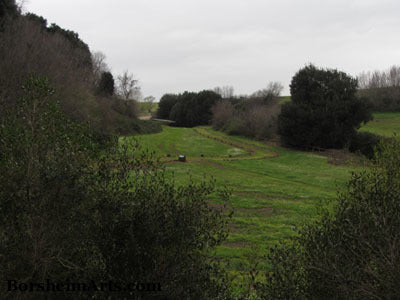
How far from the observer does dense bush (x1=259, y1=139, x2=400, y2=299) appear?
438 cm

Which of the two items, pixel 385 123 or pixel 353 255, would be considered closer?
pixel 353 255

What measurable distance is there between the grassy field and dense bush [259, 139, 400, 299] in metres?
0.71

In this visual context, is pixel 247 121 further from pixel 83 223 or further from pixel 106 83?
pixel 83 223

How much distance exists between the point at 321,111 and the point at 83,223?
41236 mm

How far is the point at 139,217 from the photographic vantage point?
511 cm

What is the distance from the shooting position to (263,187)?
828 inches

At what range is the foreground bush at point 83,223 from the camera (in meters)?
4.53

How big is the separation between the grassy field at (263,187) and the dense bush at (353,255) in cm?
71

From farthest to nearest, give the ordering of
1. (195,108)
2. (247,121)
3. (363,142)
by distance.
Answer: (195,108), (247,121), (363,142)

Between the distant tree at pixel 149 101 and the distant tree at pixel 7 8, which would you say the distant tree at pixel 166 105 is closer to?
the distant tree at pixel 149 101

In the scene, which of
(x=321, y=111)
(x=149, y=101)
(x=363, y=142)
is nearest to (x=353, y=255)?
(x=321, y=111)

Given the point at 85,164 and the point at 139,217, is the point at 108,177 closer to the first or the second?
the point at 85,164

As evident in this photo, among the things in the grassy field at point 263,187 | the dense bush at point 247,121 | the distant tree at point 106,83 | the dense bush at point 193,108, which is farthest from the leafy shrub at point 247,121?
the distant tree at point 106,83

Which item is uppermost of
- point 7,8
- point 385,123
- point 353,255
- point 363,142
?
point 7,8
